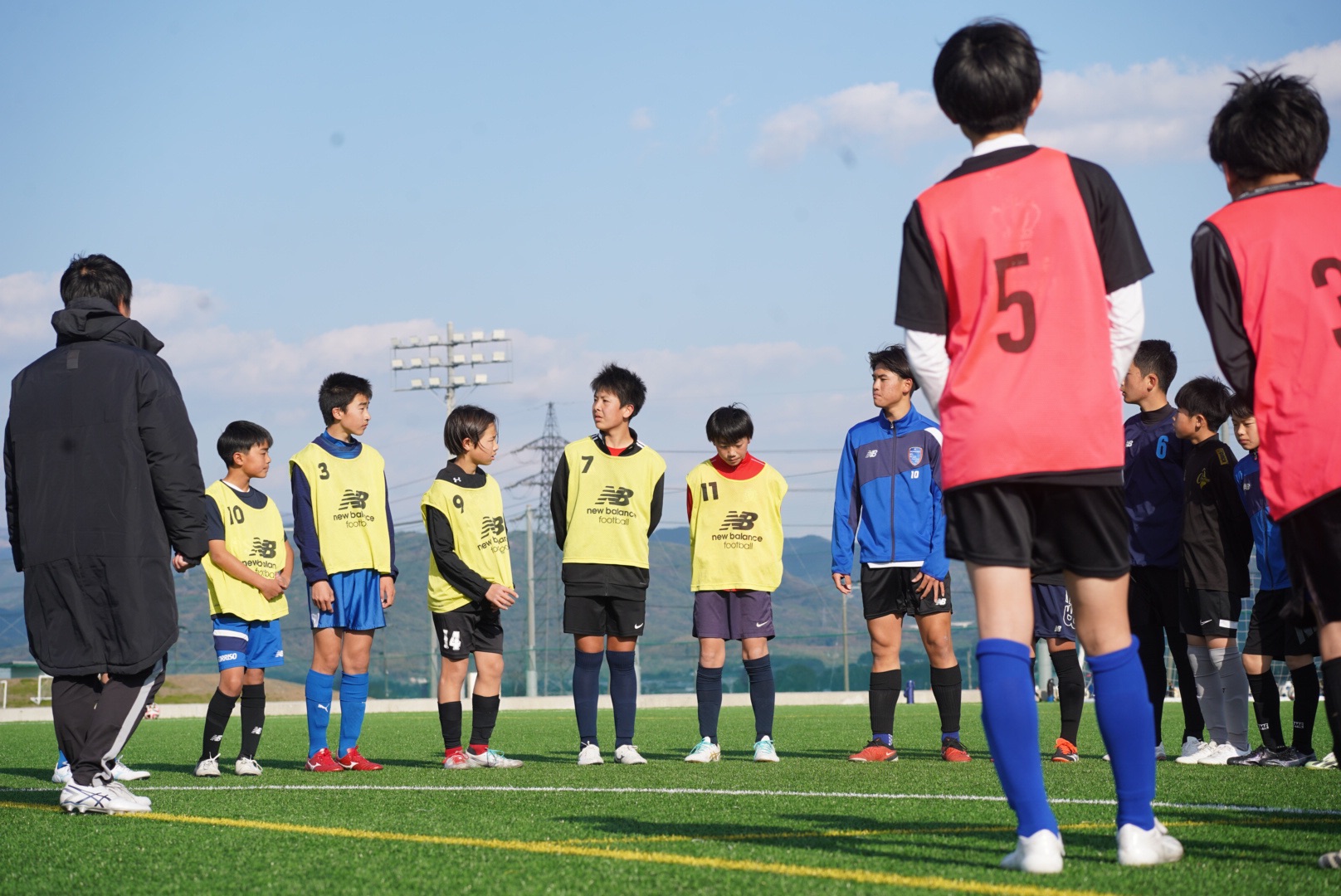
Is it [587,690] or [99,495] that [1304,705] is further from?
[99,495]

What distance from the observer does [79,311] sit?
17.1 feet

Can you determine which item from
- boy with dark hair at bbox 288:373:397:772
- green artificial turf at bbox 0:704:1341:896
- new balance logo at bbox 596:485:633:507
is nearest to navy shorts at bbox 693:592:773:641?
new balance logo at bbox 596:485:633:507

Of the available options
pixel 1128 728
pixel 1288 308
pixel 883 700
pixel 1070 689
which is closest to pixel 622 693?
pixel 883 700

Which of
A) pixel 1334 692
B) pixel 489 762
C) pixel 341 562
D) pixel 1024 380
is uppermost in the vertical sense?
pixel 1024 380

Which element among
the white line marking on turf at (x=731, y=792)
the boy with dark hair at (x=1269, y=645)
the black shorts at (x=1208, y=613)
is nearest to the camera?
the white line marking on turf at (x=731, y=792)

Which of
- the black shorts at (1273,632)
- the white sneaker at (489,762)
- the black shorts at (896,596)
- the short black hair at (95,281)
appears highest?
the short black hair at (95,281)

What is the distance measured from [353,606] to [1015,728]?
530 centimetres

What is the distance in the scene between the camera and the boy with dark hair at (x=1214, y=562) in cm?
746

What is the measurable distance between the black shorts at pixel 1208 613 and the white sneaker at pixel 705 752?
285cm

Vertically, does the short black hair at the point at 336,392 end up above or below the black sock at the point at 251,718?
above

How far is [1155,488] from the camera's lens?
7773 millimetres

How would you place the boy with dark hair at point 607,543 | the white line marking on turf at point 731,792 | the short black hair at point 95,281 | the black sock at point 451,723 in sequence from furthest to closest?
the boy with dark hair at point 607,543
the black sock at point 451,723
the short black hair at point 95,281
the white line marking on turf at point 731,792

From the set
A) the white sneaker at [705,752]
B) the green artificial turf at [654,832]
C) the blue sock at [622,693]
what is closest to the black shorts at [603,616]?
the blue sock at [622,693]

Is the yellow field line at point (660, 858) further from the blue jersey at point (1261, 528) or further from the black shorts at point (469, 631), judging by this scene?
the blue jersey at point (1261, 528)
